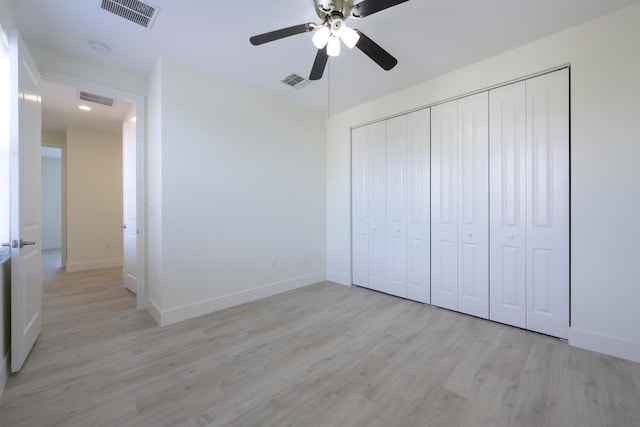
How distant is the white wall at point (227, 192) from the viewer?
9.30 ft

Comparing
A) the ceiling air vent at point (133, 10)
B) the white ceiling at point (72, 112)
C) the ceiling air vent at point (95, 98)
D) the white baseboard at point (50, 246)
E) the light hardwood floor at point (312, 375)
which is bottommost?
the light hardwood floor at point (312, 375)

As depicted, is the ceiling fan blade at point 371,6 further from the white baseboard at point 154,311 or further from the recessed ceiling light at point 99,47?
the white baseboard at point 154,311

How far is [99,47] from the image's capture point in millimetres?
2561

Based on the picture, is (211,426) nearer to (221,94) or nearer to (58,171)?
(221,94)

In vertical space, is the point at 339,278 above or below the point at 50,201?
below

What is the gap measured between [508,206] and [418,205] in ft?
3.07

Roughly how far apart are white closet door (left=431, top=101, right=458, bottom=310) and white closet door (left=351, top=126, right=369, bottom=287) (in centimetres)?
99

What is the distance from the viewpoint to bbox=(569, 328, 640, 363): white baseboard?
6.76 feet

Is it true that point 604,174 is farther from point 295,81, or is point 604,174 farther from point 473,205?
point 295,81

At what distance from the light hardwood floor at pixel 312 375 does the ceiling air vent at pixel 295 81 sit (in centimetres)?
273

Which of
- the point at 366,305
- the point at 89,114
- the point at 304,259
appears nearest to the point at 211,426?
the point at 366,305

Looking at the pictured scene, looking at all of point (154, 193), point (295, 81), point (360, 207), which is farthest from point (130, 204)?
point (360, 207)

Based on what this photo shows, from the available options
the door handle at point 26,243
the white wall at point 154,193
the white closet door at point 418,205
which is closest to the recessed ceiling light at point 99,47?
the white wall at point 154,193

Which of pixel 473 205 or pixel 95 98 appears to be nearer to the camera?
pixel 473 205
